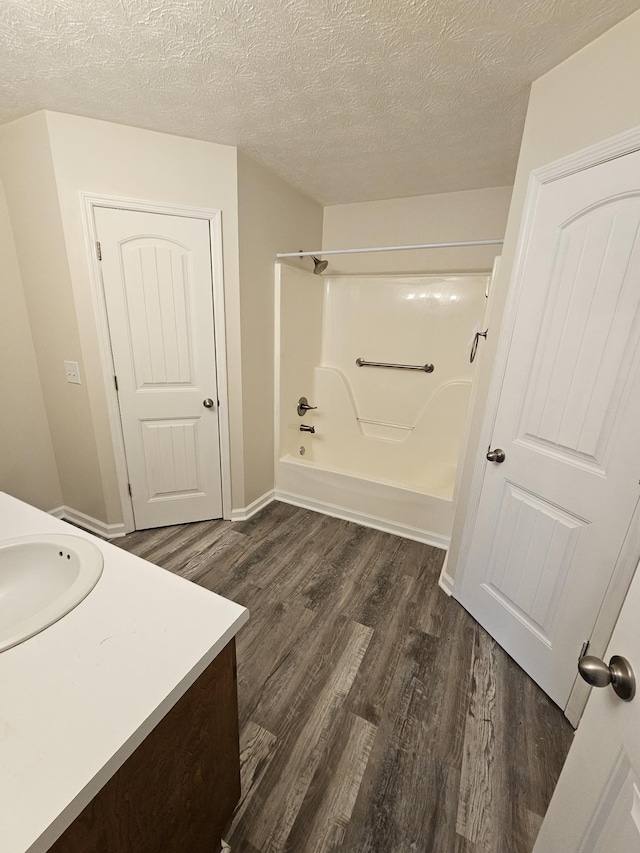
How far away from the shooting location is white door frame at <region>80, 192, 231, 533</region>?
1836 millimetres

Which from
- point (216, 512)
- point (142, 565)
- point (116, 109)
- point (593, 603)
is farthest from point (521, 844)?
point (116, 109)

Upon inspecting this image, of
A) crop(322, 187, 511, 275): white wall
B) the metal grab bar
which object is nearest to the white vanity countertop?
the metal grab bar

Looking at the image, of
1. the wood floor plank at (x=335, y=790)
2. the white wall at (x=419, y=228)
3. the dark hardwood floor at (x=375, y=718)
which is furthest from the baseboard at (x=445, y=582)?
the white wall at (x=419, y=228)

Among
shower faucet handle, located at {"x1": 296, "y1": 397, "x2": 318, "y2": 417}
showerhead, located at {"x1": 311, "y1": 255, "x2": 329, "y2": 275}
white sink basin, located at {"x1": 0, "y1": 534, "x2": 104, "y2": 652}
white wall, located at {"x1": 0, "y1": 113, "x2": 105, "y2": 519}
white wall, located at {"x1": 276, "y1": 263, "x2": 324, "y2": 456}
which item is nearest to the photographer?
white sink basin, located at {"x1": 0, "y1": 534, "x2": 104, "y2": 652}

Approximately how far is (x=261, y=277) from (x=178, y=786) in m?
2.35

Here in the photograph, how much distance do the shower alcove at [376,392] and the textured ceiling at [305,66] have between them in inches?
36.1

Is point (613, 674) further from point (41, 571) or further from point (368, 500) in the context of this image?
point (368, 500)

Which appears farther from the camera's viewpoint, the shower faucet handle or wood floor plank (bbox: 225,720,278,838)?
the shower faucet handle

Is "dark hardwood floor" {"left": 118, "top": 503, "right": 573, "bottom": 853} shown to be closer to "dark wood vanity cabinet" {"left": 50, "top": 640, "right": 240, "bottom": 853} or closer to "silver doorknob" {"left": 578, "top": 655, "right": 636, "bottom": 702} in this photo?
"dark wood vanity cabinet" {"left": 50, "top": 640, "right": 240, "bottom": 853}

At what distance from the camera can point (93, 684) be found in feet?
1.95

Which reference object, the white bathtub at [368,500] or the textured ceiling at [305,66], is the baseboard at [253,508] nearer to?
the white bathtub at [368,500]

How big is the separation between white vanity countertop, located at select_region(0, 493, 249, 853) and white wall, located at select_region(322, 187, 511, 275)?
2770 mm

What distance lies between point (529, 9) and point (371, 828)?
247 centimetres

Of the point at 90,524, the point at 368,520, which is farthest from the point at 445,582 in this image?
A: the point at 90,524
